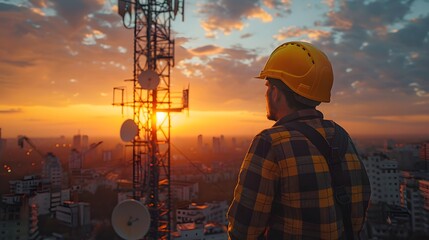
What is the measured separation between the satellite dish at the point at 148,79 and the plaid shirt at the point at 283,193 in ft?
17.3

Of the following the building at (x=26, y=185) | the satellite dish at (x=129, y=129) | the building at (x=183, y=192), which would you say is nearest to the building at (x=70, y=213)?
the building at (x=26, y=185)

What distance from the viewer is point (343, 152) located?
94 cm

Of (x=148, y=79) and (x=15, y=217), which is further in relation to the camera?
(x=15, y=217)

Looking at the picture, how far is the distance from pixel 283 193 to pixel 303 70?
0.39 meters

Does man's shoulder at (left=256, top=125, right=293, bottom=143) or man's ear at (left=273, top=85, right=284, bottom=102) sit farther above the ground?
man's ear at (left=273, top=85, right=284, bottom=102)

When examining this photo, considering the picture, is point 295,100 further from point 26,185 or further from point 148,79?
point 26,185

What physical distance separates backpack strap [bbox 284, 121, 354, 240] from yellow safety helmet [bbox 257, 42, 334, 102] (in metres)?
0.13

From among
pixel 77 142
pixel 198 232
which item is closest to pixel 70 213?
pixel 198 232

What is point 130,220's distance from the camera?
16.8 feet

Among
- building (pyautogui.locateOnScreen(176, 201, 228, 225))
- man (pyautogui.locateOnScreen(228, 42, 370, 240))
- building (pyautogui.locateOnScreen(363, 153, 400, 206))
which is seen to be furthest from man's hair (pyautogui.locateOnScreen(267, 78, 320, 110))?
building (pyautogui.locateOnScreen(363, 153, 400, 206))

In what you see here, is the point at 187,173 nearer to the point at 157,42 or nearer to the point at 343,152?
the point at 157,42

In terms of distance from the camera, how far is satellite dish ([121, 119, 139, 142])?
5906 millimetres

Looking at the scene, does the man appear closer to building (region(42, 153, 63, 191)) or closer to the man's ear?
the man's ear

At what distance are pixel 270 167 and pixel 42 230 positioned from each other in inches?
556
